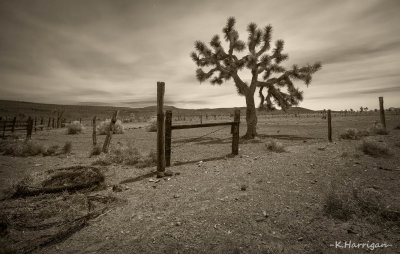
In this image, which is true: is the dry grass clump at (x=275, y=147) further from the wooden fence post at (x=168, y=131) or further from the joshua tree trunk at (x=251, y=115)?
the joshua tree trunk at (x=251, y=115)

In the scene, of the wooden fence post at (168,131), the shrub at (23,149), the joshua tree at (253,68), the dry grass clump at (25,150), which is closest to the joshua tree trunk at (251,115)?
the joshua tree at (253,68)

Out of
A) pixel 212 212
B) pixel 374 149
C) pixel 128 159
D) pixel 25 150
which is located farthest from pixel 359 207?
pixel 25 150

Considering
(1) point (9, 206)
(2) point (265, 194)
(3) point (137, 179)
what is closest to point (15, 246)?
(1) point (9, 206)

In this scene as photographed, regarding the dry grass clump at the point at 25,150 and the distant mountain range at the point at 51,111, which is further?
the distant mountain range at the point at 51,111

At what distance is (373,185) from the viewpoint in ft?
14.8

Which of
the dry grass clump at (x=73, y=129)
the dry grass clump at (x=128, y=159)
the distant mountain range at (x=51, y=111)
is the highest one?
the distant mountain range at (x=51, y=111)

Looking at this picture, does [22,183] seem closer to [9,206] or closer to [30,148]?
[9,206]

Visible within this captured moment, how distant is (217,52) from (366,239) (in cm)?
1361

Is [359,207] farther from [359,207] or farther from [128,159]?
[128,159]

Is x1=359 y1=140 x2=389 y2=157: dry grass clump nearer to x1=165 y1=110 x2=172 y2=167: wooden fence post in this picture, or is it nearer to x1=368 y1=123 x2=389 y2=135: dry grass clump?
x1=165 y1=110 x2=172 y2=167: wooden fence post

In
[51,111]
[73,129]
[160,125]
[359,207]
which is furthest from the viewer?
[51,111]

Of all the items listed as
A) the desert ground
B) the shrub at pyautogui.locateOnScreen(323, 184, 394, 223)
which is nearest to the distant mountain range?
the desert ground

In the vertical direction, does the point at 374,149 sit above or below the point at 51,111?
below

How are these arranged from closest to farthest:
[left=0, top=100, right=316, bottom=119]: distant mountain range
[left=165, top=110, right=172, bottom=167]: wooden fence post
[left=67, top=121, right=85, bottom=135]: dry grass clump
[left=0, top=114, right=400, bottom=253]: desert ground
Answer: [left=0, top=114, right=400, bottom=253]: desert ground < [left=165, top=110, right=172, bottom=167]: wooden fence post < [left=67, top=121, right=85, bottom=135]: dry grass clump < [left=0, top=100, right=316, bottom=119]: distant mountain range
